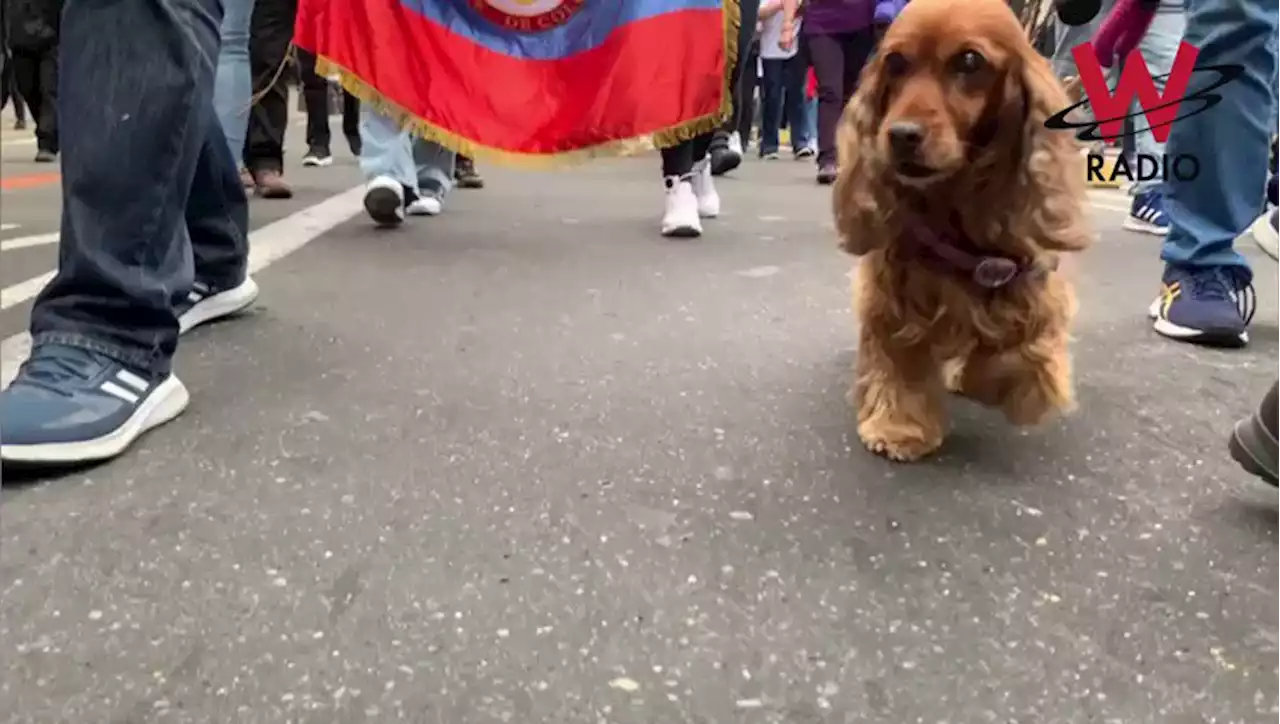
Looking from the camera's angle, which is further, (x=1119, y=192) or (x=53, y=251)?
(x=1119, y=192)

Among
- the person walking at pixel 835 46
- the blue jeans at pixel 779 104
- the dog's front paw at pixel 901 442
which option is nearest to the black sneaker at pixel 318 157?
the person walking at pixel 835 46

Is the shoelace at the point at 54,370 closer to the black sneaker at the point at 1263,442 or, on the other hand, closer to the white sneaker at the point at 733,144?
the black sneaker at the point at 1263,442

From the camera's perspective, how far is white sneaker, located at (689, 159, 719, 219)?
3914 millimetres

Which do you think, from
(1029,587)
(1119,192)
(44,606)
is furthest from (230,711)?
(1119,192)

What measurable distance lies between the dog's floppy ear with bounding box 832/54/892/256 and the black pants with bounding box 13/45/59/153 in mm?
5758

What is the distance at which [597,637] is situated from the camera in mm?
968

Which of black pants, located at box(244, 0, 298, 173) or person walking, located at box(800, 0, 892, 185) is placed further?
person walking, located at box(800, 0, 892, 185)

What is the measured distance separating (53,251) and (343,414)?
1.78 metres

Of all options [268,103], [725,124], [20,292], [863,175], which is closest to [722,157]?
[725,124]

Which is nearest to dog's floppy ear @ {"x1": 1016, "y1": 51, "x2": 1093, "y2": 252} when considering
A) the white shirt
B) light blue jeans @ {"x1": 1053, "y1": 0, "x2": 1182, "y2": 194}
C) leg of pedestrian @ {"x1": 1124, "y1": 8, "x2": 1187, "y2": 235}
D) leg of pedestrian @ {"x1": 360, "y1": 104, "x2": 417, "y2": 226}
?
light blue jeans @ {"x1": 1053, "y1": 0, "x2": 1182, "y2": 194}

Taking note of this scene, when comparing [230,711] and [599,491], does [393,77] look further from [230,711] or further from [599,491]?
[230,711]

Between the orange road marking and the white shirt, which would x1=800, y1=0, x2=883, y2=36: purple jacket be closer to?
the white shirt

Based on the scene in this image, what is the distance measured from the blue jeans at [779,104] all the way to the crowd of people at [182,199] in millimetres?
4870

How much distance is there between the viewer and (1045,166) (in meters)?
1.41
